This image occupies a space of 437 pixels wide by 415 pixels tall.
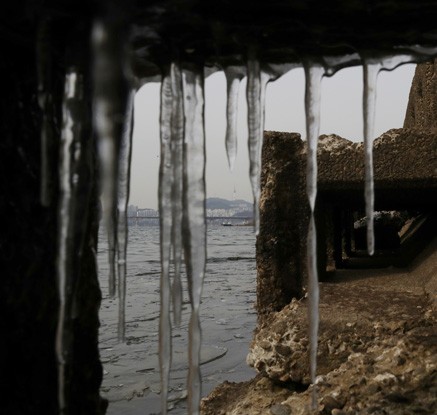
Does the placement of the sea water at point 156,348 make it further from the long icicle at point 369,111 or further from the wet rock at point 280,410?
the wet rock at point 280,410

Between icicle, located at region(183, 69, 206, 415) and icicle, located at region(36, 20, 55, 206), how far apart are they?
0.37 m

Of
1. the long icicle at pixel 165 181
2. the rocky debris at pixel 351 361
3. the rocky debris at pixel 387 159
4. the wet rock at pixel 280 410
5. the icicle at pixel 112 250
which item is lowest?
the wet rock at pixel 280 410

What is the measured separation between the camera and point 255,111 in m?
1.70

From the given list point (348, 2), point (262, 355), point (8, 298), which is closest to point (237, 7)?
point (348, 2)

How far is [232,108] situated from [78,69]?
2.03ft

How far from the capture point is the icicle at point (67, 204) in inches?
55.6

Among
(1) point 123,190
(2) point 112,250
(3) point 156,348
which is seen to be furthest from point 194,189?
(3) point 156,348

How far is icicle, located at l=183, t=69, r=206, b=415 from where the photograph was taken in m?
1.62

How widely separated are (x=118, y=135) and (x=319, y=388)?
2.01 m

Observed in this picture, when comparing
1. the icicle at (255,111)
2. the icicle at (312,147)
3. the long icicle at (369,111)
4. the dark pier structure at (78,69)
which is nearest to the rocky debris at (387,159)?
the long icicle at (369,111)

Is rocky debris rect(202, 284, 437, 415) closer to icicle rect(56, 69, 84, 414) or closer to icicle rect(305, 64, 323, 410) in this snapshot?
icicle rect(305, 64, 323, 410)

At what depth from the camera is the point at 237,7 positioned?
1295mm

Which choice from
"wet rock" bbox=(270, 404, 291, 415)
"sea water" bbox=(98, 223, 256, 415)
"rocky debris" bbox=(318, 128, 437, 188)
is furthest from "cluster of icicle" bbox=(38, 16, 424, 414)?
"rocky debris" bbox=(318, 128, 437, 188)

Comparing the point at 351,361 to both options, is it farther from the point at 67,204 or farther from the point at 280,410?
the point at 67,204
